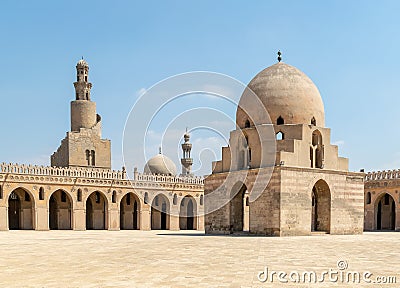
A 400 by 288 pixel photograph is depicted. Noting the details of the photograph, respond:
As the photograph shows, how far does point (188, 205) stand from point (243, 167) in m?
18.2

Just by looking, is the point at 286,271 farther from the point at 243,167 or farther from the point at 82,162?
the point at 82,162

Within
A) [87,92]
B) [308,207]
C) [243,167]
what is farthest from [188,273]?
[87,92]

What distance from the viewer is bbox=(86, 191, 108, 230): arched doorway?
3634cm

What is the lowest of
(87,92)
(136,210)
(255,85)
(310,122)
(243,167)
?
(136,210)

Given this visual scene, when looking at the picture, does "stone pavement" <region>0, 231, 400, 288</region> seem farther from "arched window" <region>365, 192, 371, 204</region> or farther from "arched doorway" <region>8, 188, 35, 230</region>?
"arched window" <region>365, 192, 371, 204</region>

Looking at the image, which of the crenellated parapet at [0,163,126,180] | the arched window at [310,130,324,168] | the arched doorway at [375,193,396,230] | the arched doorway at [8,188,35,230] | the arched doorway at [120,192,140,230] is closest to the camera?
the arched window at [310,130,324,168]

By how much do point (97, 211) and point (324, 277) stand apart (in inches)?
1179

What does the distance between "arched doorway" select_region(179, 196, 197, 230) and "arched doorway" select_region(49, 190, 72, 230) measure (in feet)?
30.5

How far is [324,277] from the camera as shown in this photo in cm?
857

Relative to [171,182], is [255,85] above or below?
above

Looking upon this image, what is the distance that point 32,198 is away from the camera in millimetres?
32344

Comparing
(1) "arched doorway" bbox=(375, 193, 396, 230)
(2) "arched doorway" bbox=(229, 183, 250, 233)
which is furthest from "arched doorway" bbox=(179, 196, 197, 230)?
(2) "arched doorway" bbox=(229, 183, 250, 233)

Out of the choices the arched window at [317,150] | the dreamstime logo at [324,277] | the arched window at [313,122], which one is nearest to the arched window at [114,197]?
the arched window at [317,150]

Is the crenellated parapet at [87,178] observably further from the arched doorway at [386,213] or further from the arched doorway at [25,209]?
the arched doorway at [386,213]
